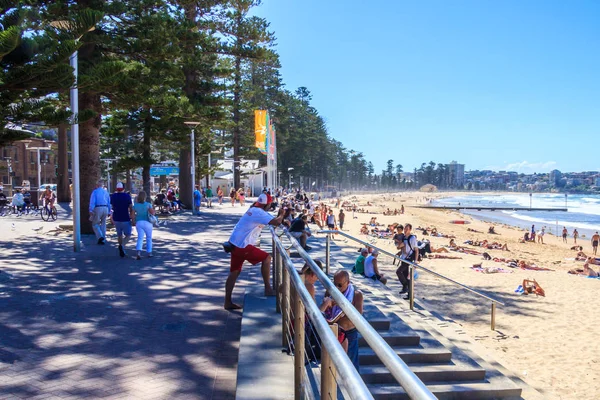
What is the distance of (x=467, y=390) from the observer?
6070 mm

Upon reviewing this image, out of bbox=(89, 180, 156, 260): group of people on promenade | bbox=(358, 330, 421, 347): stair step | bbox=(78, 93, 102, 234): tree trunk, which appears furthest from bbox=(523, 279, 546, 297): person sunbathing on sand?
bbox=(78, 93, 102, 234): tree trunk

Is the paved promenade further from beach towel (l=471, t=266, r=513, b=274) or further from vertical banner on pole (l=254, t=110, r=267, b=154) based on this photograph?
vertical banner on pole (l=254, t=110, r=267, b=154)

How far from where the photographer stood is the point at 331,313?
473cm

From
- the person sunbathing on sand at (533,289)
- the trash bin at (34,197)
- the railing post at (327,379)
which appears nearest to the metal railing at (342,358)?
the railing post at (327,379)

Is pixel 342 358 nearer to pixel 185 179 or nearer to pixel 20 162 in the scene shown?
pixel 185 179

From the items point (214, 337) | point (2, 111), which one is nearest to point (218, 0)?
point (2, 111)

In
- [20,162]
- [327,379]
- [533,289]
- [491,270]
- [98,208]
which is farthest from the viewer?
[20,162]

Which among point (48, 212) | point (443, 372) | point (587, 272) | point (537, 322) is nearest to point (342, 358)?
point (443, 372)

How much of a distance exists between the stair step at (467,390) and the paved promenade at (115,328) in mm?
1848

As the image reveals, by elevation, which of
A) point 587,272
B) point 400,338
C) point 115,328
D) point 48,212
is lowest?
point 587,272

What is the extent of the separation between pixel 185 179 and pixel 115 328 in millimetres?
21722

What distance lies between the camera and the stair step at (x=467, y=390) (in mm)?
5740

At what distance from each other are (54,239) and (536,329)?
11.9 m

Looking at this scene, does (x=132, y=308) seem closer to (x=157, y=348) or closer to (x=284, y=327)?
(x=157, y=348)
